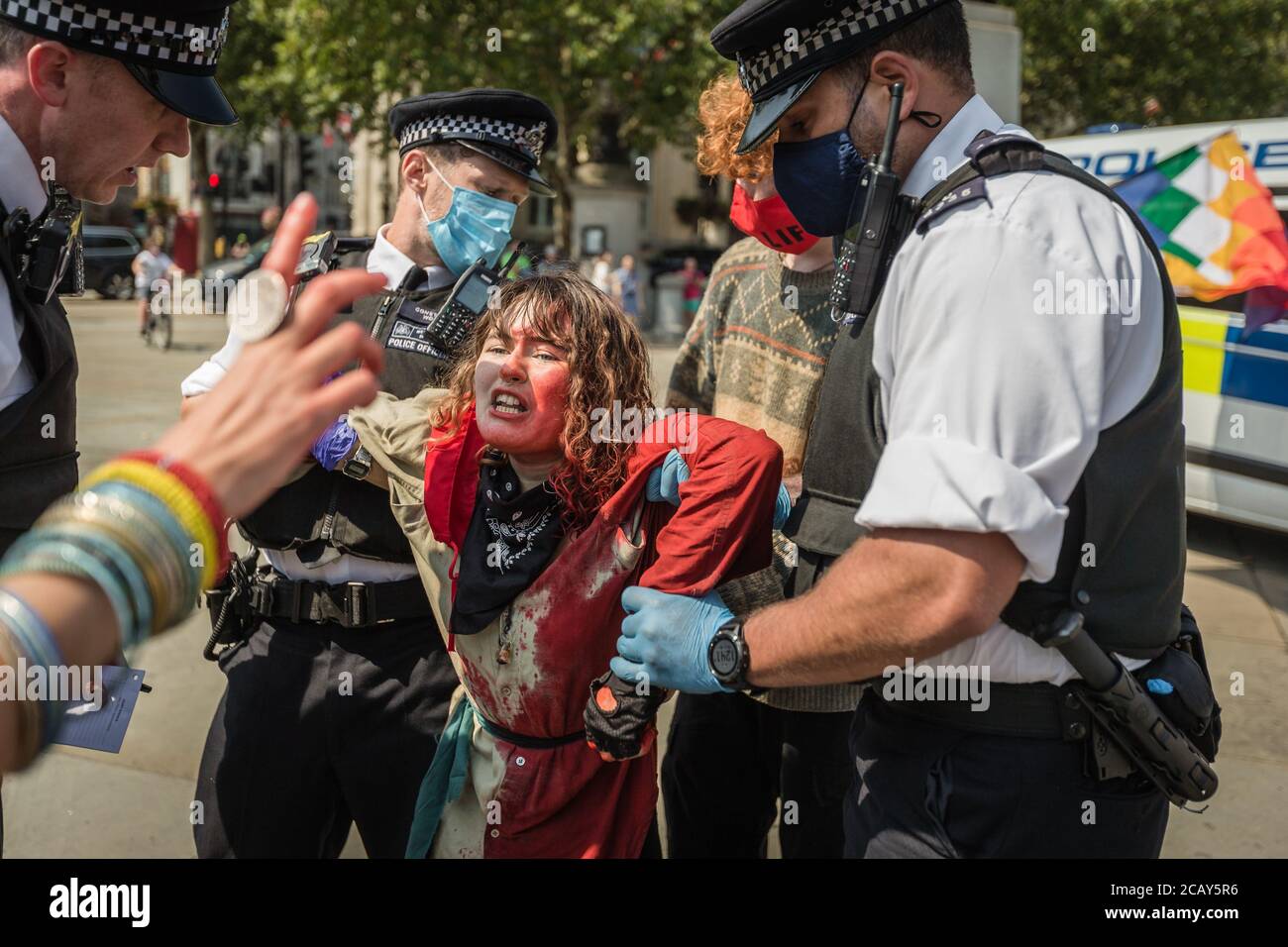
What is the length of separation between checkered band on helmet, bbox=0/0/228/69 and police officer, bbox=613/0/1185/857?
2.82 feet

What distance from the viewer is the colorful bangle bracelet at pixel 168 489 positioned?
3.37 ft

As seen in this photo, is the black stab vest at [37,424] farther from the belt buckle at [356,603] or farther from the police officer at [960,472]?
the police officer at [960,472]

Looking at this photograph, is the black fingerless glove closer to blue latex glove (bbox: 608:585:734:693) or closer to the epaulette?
blue latex glove (bbox: 608:585:734:693)

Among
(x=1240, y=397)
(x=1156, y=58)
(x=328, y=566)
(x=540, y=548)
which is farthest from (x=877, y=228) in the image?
(x=1156, y=58)

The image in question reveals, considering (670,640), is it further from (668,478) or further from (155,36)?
(155,36)

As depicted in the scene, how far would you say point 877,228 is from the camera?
1.67 m

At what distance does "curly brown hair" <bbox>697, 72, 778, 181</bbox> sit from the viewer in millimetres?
2768

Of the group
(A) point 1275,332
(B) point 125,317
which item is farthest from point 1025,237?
(B) point 125,317

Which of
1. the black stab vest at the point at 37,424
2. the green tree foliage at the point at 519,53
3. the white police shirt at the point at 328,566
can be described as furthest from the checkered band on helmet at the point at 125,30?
the green tree foliage at the point at 519,53

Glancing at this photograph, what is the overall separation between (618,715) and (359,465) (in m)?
0.82

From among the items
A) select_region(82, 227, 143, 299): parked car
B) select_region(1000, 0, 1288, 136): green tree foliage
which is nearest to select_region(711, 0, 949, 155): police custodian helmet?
select_region(1000, 0, 1288, 136): green tree foliage

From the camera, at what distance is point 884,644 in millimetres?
1464

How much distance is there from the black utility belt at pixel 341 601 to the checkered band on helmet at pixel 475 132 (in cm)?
115
